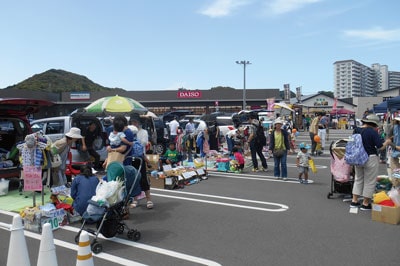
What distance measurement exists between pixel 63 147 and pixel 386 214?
238 inches

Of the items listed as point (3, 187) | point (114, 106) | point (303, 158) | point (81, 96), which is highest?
point (81, 96)

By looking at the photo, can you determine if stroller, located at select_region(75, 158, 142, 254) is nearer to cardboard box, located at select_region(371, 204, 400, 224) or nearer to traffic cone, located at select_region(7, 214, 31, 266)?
traffic cone, located at select_region(7, 214, 31, 266)

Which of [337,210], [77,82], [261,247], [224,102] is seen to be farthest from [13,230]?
[77,82]

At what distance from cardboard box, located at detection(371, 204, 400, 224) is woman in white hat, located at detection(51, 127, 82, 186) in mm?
5574

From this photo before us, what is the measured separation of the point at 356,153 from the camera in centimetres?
626

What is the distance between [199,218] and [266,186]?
3079mm

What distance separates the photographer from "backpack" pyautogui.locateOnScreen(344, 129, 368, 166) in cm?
621

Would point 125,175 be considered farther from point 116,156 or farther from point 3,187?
point 3,187

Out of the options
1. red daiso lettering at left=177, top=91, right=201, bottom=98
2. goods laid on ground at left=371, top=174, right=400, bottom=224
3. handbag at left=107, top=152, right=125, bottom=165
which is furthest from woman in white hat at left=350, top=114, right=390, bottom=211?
red daiso lettering at left=177, top=91, right=201, bottom=98

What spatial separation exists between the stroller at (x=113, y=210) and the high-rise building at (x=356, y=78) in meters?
106

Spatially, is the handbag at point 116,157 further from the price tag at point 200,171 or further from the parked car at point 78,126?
the parked car at point 78,126

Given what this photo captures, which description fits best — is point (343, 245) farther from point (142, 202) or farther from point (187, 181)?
point (187, 181)

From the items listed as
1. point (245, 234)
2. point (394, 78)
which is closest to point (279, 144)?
point (245, 234)

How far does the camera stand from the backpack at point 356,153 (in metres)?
6.21
